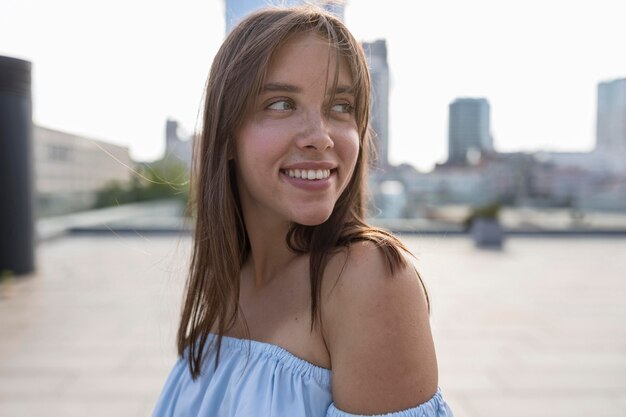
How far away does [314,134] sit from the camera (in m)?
1.17

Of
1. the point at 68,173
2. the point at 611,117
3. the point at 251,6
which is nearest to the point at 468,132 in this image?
the point at 611,117

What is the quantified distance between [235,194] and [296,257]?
0.26 metres

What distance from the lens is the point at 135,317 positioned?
629cm

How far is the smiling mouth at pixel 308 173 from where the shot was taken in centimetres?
Answer: 119

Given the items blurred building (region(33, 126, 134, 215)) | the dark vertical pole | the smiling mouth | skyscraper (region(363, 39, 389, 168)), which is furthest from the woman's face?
blurred building (region(33, 126, 134, 215))

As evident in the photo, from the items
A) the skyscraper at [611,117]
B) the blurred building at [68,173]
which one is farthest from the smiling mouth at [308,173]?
the skyscraper at [611,117]

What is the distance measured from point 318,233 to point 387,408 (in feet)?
1.35

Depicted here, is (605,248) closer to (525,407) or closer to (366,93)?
(525,407)

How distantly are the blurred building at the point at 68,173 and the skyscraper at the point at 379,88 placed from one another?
9431 mm

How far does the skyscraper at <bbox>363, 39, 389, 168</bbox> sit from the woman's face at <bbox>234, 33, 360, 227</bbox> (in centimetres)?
41

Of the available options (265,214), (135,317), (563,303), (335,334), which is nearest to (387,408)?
(335,334)

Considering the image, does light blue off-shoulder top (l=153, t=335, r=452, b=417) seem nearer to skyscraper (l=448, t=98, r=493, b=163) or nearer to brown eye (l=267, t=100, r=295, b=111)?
brown eye (l=267, t=100, r=295, b=111)

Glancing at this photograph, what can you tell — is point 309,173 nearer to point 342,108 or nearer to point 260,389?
point 342,108

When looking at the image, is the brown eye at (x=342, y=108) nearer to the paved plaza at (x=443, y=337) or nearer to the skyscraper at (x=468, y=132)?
the paved plaza at (x=443, y=337)
